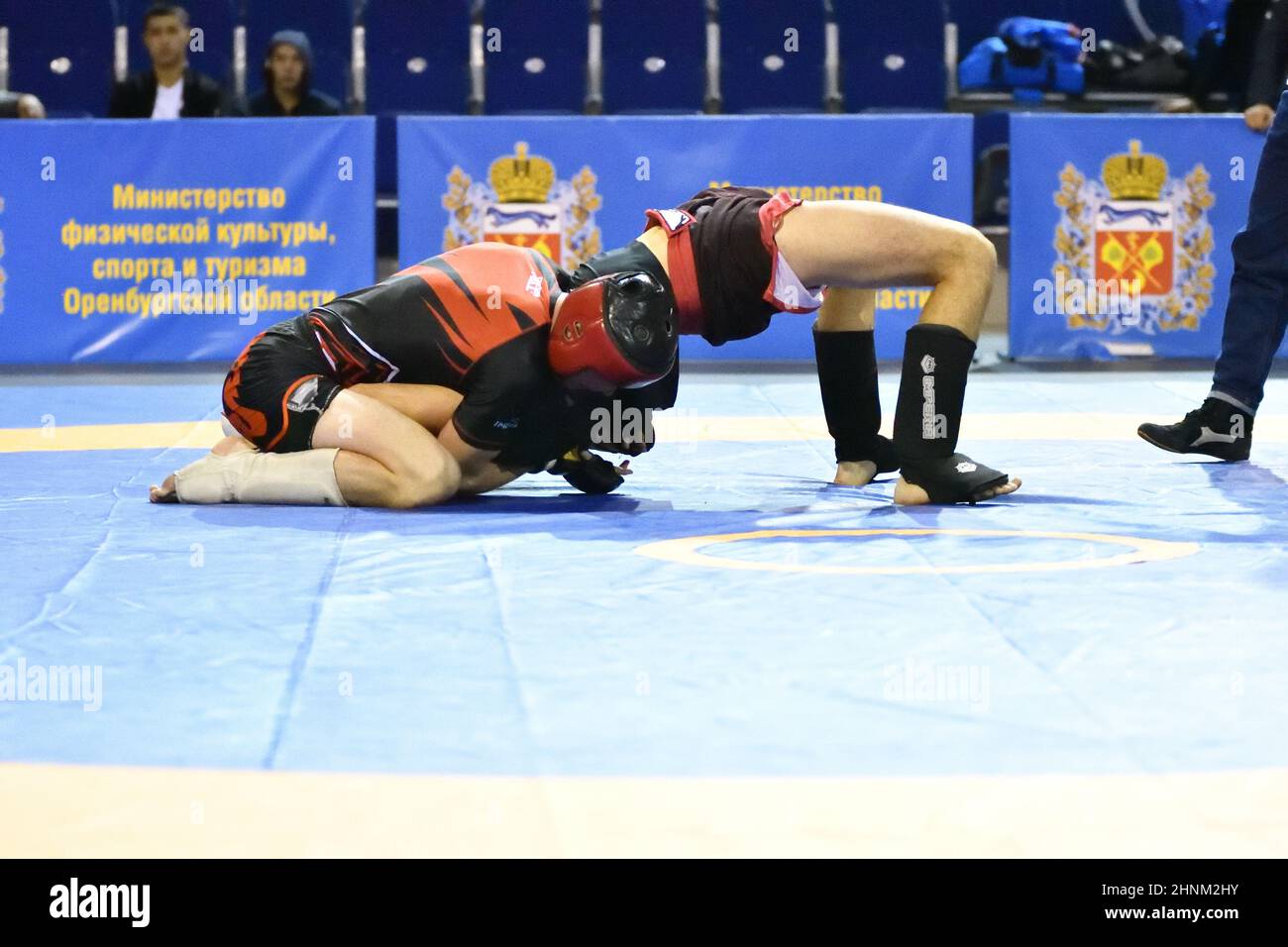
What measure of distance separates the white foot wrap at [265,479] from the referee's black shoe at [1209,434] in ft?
8.08

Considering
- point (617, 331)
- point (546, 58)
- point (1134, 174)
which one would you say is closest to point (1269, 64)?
point (1134, 174)

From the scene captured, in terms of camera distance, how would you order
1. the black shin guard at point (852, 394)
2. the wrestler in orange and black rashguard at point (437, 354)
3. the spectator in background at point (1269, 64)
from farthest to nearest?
the spectator in background at point (1269, 64)
the black shin guard at point (852, 394)
the wrestler in orange and black rashguard at point (437, 354)

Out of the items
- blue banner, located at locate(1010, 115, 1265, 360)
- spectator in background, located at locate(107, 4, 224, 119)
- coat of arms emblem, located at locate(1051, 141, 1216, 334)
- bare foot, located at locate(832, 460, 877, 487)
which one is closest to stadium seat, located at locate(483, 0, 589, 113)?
spectator in background, located at locate(107, 4, 224, 119)

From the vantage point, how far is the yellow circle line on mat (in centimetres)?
344

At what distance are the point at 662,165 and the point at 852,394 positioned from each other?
3761 mm

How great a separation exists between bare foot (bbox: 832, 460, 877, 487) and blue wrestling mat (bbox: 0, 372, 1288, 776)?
0.39 feet

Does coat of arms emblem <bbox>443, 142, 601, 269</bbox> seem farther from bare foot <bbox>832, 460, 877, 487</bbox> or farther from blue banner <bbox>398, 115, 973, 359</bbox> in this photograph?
bare foot <bbox>832, 460, 877, 487</bbox>

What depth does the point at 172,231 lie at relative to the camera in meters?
8.20

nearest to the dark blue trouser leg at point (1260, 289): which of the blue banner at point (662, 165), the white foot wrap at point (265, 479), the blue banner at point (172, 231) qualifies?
the white foot wrap at point (265, 479)

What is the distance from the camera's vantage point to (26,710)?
8.02 feet

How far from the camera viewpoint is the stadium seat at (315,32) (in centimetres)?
1055

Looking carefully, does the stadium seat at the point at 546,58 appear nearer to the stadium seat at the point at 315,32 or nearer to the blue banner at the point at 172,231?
the stadium seat at the point at 315,32

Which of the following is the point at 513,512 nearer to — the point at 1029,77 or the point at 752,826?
the point at 752,826

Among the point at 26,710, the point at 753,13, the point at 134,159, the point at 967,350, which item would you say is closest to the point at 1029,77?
the point at 753,13
